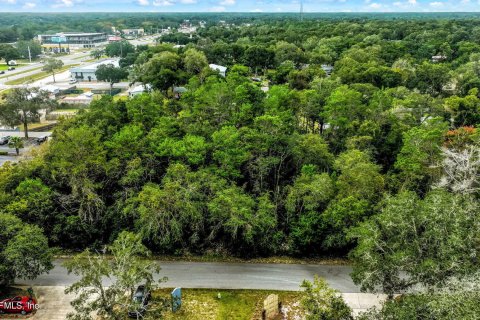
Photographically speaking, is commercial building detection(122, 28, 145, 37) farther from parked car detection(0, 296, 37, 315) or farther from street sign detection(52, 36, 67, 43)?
parked car detection(0, 296, 37, 315)

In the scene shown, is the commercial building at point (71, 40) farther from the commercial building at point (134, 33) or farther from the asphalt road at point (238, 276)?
the asphalt road at point (238, 276)

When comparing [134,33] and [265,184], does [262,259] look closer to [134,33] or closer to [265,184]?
[265,184]

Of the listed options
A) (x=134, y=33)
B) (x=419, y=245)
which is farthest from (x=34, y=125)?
(x=134, y=33)

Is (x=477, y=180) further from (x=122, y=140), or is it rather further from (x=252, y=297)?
(x=122, y=140)

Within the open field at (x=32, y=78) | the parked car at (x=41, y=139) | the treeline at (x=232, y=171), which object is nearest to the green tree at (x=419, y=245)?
the treeline at (x=232, y=171)

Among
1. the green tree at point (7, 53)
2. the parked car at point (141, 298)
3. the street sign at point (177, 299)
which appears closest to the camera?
the parked car at point (141, 298)

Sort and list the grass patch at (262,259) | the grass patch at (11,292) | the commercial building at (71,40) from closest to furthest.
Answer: the grass patch at (11,292), the grass patch at (262,259), the commercial building at (71,40)

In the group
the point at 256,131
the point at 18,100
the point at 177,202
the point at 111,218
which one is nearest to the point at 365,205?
the point at 256,131
